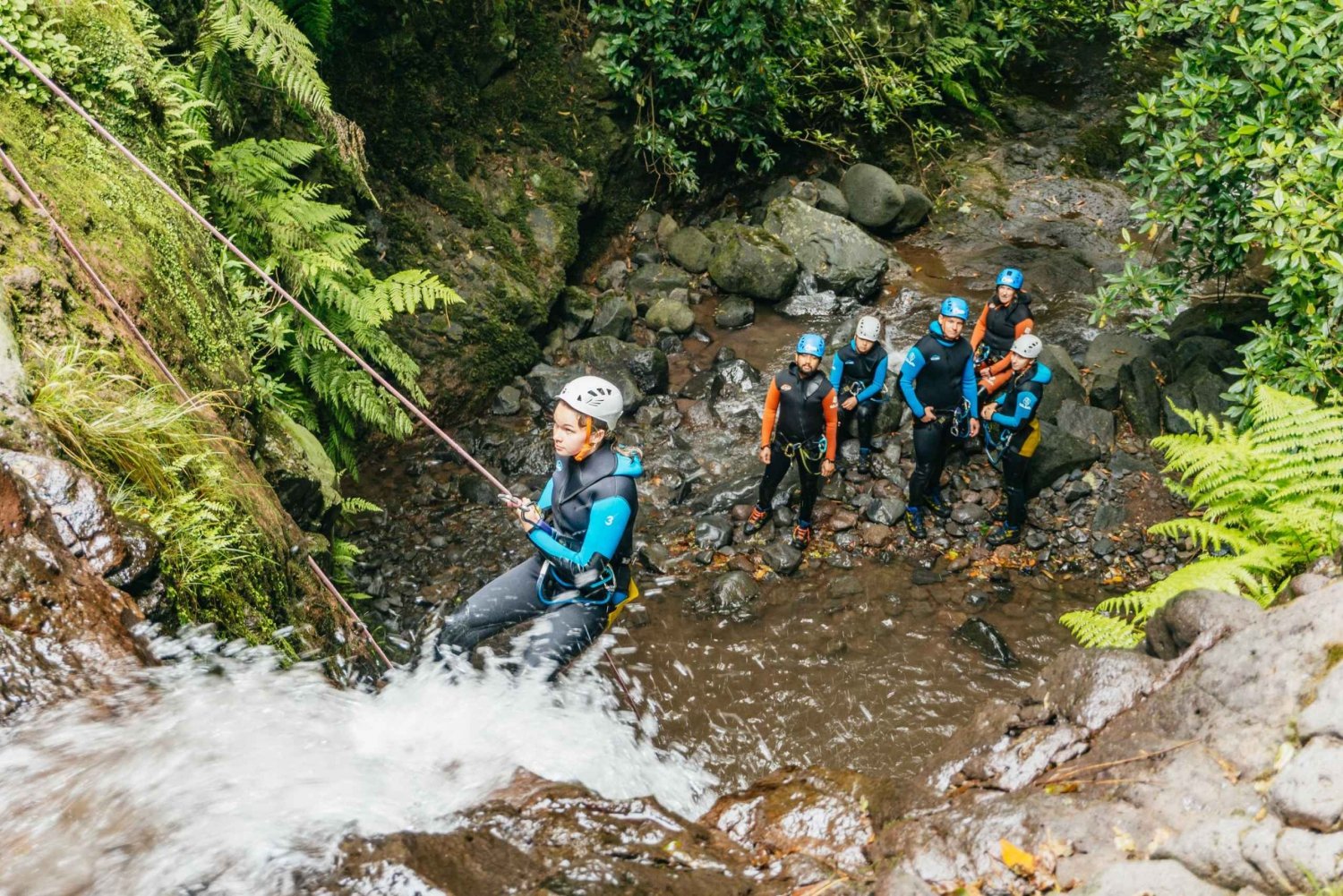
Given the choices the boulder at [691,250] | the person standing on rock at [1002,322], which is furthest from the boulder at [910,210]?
the person standing on rock at [1002,322]

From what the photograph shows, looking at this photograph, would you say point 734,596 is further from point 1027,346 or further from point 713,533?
point 1027,346

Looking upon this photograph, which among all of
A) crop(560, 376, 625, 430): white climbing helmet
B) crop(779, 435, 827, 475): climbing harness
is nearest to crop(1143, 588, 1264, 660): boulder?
crop(560, 376, 625, 430): white climbing helmet

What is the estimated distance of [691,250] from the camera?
13039 mm

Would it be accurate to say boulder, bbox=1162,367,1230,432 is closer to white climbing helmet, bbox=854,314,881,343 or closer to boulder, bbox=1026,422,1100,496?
boulder, bbox=1026,422,1100,496

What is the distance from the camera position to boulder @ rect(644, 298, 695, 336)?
12016 millimetres

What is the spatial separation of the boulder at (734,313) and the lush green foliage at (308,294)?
198 inches

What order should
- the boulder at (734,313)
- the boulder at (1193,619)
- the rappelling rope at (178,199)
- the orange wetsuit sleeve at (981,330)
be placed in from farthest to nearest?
the boulder at (734,313)
the orange wetsuit sleeve at (981,330)
the rappelling rope at (178,199)
the boulder at (1193,619)

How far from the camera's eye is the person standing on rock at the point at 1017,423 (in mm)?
8672

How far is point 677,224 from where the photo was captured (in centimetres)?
1363

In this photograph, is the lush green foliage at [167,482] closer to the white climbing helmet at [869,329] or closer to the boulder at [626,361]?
the boulder at [626,361]

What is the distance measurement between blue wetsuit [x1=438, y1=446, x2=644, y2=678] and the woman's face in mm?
159

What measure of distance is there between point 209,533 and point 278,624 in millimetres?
643

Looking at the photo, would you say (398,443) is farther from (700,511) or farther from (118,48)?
(118,48)

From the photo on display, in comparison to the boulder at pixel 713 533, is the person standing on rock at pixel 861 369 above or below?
above
